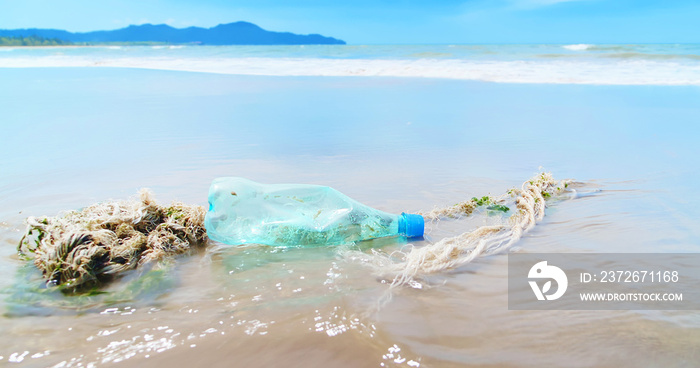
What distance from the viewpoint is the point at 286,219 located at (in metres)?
2.48

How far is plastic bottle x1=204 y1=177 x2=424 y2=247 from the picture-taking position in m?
2.42

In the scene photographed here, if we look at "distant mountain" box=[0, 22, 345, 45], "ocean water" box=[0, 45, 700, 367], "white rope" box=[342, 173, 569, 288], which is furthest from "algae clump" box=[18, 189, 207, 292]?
A: "distant mountain" box=[0, 22, 345, 45]

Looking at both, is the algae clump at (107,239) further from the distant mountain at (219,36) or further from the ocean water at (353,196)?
the distant mountain at (219,36)

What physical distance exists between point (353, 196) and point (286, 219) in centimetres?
81

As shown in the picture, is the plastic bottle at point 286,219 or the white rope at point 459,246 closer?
the white rope at point 459,246

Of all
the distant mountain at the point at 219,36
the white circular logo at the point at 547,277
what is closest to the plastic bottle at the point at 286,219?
the white circular logo at the point at 547,277

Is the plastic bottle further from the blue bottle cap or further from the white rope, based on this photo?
the white rope

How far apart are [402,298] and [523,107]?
579cm

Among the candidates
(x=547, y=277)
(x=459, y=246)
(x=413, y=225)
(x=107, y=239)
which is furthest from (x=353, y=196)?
(x=107, y=239)

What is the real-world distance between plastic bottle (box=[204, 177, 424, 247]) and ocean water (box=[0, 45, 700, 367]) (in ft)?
0.41

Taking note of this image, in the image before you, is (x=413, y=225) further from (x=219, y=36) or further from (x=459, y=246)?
(x=219, y=36)

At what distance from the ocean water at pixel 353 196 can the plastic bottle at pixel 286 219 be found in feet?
0.41

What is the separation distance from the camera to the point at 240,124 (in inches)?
227

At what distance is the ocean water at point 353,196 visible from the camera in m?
1.57
